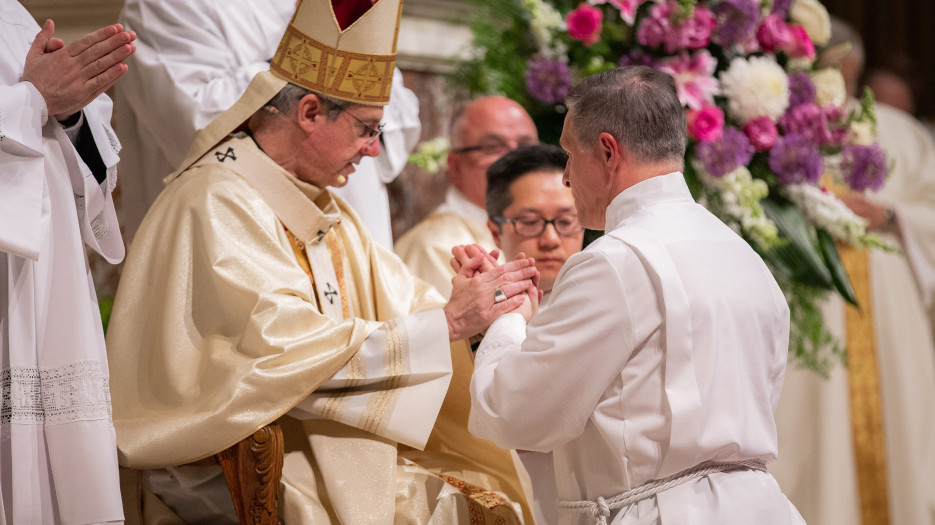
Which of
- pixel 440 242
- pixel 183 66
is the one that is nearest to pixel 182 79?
pixel 183 66

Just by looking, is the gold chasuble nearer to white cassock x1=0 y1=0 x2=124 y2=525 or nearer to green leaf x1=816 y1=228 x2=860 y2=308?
white cassock x1=0 y1=0 x2=124 y2=525

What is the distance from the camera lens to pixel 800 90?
4926 millimetres

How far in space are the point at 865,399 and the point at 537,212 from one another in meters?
2.90

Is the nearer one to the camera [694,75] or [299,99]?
[299,99]

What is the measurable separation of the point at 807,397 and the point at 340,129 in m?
3.47

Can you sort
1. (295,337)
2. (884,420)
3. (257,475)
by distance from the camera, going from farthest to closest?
(884,420) < (295,337) < (257,475)

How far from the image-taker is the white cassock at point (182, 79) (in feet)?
14.1

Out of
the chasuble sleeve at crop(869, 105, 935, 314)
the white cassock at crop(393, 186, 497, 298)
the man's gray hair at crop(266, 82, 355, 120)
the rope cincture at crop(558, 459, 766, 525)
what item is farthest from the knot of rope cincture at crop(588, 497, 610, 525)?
the chasuble sleeve at crop(869, 105, 935, 314)

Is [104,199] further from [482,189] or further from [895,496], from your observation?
[895,496]

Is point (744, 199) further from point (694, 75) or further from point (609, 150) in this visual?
point (609, 150)

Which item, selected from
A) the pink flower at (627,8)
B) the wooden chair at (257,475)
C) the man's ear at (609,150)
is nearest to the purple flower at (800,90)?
the pink flower at (627,8)

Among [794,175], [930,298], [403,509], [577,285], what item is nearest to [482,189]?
[794,175]

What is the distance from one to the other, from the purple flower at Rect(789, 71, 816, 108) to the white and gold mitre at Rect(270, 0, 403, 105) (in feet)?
6.88

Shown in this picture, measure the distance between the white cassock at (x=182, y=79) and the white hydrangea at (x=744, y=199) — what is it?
142cm
